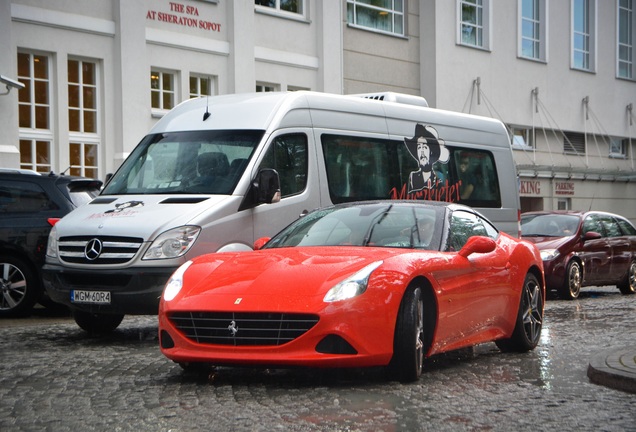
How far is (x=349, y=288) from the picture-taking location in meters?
7.69

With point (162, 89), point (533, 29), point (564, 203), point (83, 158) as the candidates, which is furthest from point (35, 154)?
point (564, 203)

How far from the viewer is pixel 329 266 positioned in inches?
314

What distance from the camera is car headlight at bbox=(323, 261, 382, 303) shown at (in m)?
7.62

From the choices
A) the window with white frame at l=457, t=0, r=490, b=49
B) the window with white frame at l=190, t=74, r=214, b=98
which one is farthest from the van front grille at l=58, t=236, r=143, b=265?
the window with white frame at l=457, t=0, r=490, b=49

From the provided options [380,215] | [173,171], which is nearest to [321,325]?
[380,215]

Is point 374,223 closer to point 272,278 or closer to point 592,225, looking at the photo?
point 272,278

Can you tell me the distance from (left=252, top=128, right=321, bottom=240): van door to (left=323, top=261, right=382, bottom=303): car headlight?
4.49 meters

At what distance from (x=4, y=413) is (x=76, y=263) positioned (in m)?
4.52

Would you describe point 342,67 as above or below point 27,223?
above

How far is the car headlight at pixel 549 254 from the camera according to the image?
18.6m

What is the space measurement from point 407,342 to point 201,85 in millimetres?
20337

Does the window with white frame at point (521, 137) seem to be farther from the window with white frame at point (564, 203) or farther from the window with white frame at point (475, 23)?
the window with white frame at point (475, 23)

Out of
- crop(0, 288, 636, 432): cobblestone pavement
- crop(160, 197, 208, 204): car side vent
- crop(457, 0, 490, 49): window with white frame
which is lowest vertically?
crop(0, 288, 636, 432): cobblestone pavement

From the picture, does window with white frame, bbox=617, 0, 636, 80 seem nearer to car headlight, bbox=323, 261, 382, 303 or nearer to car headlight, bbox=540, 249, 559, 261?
car headlight, bbox=540, 249, 559, 261
